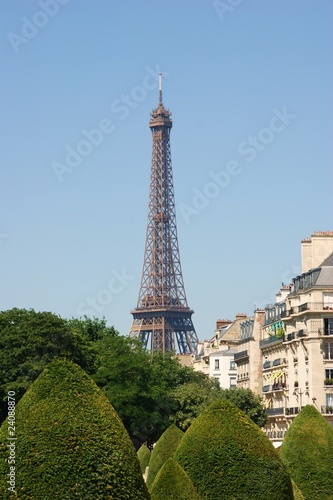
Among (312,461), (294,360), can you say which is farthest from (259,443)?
(294,360)

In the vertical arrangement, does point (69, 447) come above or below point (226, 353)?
below

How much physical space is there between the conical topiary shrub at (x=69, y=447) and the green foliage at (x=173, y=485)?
8026 millimetres

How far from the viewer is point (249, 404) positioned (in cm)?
9950

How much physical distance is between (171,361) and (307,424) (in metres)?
68.1

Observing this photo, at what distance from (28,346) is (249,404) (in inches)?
A: 1098

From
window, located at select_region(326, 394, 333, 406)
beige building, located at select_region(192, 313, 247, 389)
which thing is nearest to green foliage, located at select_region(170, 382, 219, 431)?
window, located at select_region(326, 394, 333, 406)

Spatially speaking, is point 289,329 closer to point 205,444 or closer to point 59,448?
point 205,444

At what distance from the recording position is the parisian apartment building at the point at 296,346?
92438mm

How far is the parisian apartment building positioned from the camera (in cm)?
9244

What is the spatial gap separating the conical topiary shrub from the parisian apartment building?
223ft

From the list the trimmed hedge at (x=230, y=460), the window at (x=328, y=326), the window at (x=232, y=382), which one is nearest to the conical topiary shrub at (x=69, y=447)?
the trimmed hedge at (x=230, y=460)

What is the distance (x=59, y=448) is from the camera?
2247 cm

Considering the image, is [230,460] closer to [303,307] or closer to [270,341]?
[303,307]

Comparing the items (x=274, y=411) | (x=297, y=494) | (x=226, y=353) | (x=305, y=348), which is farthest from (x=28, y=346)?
(x=226, y=353)
